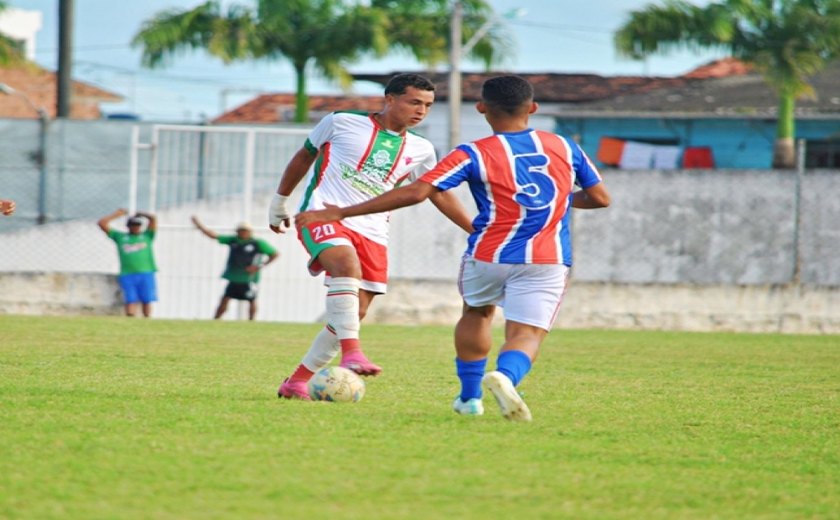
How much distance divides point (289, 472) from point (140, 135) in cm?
1844

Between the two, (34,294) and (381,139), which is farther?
(34,294)

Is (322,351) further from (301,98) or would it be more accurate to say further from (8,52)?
(301,98)

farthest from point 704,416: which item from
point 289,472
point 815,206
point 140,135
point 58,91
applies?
point 58,91

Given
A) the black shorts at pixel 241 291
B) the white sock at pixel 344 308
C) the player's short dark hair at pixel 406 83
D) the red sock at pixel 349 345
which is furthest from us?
the black shorts at pixel 241 291

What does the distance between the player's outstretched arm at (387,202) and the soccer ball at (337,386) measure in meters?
1.08

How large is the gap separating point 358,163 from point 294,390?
4.55 feet

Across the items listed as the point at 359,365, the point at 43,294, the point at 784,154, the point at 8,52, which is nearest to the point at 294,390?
the point at 359,365

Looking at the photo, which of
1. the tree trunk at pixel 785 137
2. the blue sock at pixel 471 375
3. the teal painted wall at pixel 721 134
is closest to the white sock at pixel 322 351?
the blue sock at pixel 471 375

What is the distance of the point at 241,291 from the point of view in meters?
19.4

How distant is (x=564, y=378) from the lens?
10.2m

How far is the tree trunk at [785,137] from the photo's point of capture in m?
31.6

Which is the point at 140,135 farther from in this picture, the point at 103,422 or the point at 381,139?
the point at 103,422

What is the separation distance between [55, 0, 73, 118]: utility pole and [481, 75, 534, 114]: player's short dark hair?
2042 centimetres

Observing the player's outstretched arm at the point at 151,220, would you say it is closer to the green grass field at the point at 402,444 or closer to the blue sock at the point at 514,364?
the green grass field at the point at 402,444
